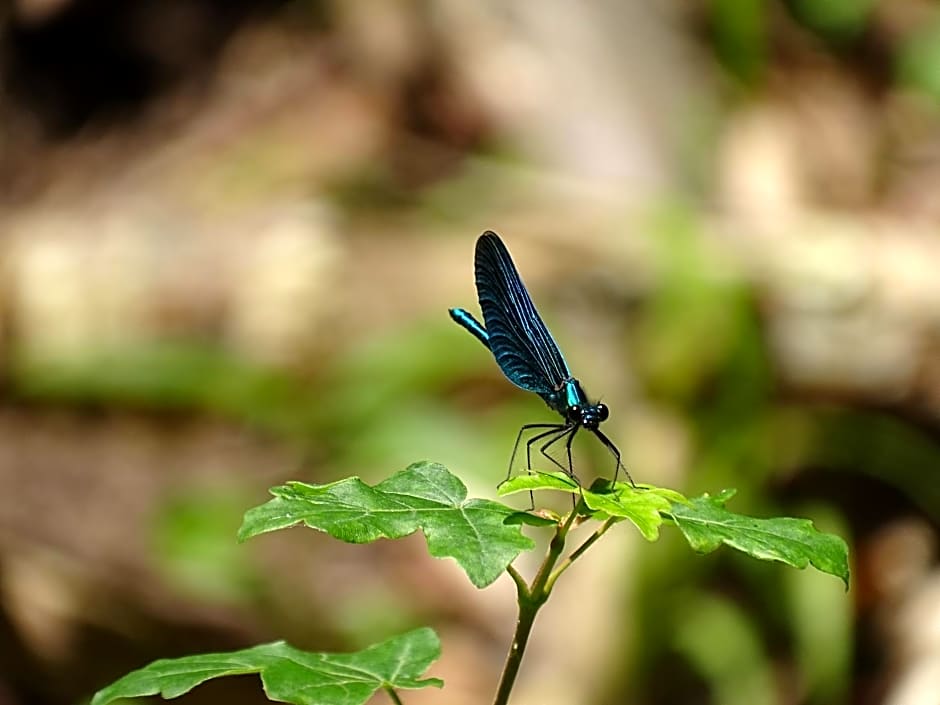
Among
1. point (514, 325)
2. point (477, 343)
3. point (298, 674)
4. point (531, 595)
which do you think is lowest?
point (298, 674)

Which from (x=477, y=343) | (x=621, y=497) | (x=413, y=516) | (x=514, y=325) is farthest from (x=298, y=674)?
(x=477, y=343)

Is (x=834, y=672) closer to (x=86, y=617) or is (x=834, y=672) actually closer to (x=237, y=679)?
(x=237, y=679)

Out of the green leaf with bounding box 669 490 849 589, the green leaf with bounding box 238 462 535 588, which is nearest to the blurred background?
the green leaf with bounding box 669 490 849 589

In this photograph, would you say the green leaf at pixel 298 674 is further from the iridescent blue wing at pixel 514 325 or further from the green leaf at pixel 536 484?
the iridescent blue wing at pixel 514 325

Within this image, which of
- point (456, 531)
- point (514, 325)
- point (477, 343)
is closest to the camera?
point (456, 531)

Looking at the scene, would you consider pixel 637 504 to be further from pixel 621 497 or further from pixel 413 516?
pixel 413 516

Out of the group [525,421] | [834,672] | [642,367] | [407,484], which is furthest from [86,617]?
[407,484]

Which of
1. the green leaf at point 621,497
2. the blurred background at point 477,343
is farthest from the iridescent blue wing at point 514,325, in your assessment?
the blurred background at point 477,343
